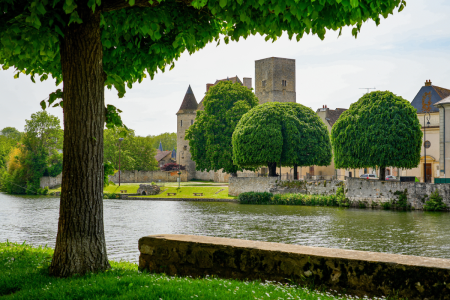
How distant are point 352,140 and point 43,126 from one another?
43.8 m

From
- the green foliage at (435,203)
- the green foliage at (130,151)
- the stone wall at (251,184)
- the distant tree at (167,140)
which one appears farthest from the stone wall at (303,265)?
the distant tree at (167,140)

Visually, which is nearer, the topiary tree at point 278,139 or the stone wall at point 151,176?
the topiary tree at point 278,139

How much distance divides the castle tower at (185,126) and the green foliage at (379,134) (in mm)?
43375

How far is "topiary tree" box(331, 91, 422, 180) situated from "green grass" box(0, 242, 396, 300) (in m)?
31.0

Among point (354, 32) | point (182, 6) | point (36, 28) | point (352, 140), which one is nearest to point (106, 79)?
point (36, 28)

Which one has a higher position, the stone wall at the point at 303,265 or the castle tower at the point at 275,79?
the castle tower at the point at 275,79

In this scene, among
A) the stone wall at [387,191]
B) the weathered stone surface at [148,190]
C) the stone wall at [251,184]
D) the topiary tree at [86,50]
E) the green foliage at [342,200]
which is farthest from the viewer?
the weathered stone surface at [148,190]

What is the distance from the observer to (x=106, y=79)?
6922 mm

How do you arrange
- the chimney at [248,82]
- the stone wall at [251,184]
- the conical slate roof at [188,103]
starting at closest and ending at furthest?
the stone wall at [251,184] < the chimney at [248,82] < the conical slate roof at [188,103]

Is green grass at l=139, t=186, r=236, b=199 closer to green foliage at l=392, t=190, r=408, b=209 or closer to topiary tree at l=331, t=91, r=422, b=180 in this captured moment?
topiary tree at l=331, t=91, r=422, b=180

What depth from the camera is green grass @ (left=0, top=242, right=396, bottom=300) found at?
4.95 meters

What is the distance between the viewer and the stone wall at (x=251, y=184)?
42.5m

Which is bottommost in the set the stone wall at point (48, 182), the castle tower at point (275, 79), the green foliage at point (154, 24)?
the stone wall at point (48, 182)

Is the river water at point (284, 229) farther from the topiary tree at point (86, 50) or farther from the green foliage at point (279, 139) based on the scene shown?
the green foliage at point (279, 139)
